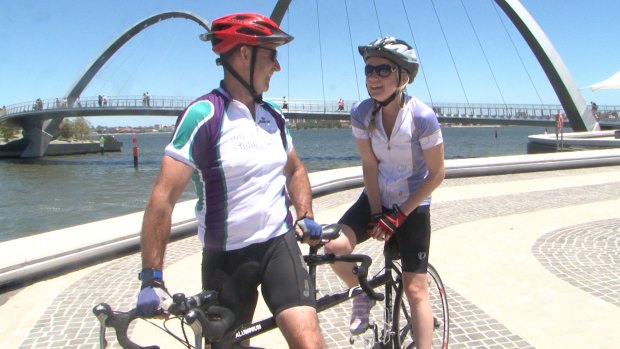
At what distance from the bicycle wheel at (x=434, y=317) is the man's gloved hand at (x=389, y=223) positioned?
1.03ft

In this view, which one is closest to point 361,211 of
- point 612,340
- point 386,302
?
point 386,302

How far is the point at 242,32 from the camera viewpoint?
2014 millimetres

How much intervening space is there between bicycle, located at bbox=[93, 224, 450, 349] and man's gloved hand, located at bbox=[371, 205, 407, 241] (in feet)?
0.57

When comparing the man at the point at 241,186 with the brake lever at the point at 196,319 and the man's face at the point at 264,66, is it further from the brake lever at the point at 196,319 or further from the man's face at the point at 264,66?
the brake lever at the point at 196,319

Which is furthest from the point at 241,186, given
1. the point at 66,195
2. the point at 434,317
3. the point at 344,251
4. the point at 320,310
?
the point at 66,195

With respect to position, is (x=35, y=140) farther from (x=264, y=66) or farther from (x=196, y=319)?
(x=196, y=319)

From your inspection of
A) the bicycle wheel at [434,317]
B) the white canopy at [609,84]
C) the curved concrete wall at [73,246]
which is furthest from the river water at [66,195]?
the white canopy at [609,84]

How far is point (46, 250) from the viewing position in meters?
4.78

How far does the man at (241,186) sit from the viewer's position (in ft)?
6.17

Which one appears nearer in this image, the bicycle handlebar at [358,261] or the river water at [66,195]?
the bicycle handlebar at [358,261]

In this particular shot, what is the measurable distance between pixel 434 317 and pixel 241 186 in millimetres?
1507

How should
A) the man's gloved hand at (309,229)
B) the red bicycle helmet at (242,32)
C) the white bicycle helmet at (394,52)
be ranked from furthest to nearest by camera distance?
the white bicycle helmet at (394,52)
the man's gloved hand at (309,229)
the red bicycle helmet at (242,32)

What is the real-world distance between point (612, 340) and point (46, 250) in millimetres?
4283

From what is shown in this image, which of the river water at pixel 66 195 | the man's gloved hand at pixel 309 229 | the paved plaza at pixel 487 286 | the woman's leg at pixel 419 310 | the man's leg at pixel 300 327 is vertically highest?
the man's gloved hand at pixel 309 229
